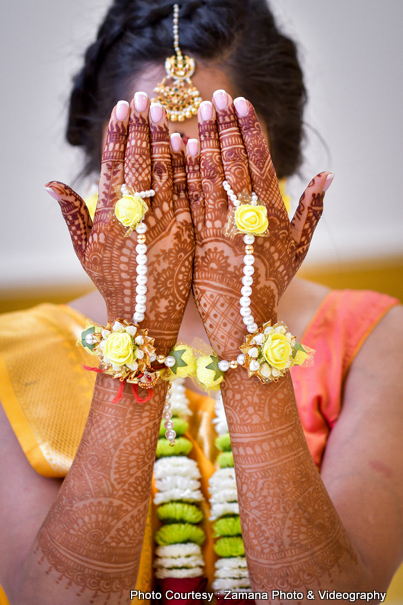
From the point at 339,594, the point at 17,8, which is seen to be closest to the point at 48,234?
the point at 17,8

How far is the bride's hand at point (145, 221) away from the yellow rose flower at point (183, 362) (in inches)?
0.9

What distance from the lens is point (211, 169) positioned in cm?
66

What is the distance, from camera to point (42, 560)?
0.67 meters

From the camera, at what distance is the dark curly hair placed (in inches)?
41.1

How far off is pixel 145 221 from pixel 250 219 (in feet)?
0.43

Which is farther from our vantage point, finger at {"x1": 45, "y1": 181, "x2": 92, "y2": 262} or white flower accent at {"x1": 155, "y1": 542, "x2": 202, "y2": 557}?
white flower accent at {"x1": 155, "y1": 542, "x2": 202, "y2": 557}

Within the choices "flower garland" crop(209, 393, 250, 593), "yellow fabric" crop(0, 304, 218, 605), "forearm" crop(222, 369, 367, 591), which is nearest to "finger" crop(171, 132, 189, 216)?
"forearm" crop(222, 369, 367, 591)

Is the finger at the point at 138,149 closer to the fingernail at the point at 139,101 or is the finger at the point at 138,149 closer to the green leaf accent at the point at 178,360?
the fingernail at the point at 139,101

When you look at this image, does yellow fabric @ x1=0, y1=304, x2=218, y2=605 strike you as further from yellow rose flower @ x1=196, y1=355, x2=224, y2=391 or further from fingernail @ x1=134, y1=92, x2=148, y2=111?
fingernail @ x1=134, y1=92, x2=148, y2=111

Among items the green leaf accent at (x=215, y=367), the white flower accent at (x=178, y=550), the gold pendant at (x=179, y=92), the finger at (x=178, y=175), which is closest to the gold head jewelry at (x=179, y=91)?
the gold pendant at (x=179, y=92)

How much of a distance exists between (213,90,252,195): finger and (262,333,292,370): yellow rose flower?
0.19 m

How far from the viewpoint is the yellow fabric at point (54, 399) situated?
87cm

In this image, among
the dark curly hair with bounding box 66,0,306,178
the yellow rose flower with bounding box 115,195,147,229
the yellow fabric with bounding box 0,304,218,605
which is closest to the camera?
the yellow rose flower with bounding box 115,195,147,229

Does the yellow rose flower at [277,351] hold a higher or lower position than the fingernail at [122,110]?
lower
